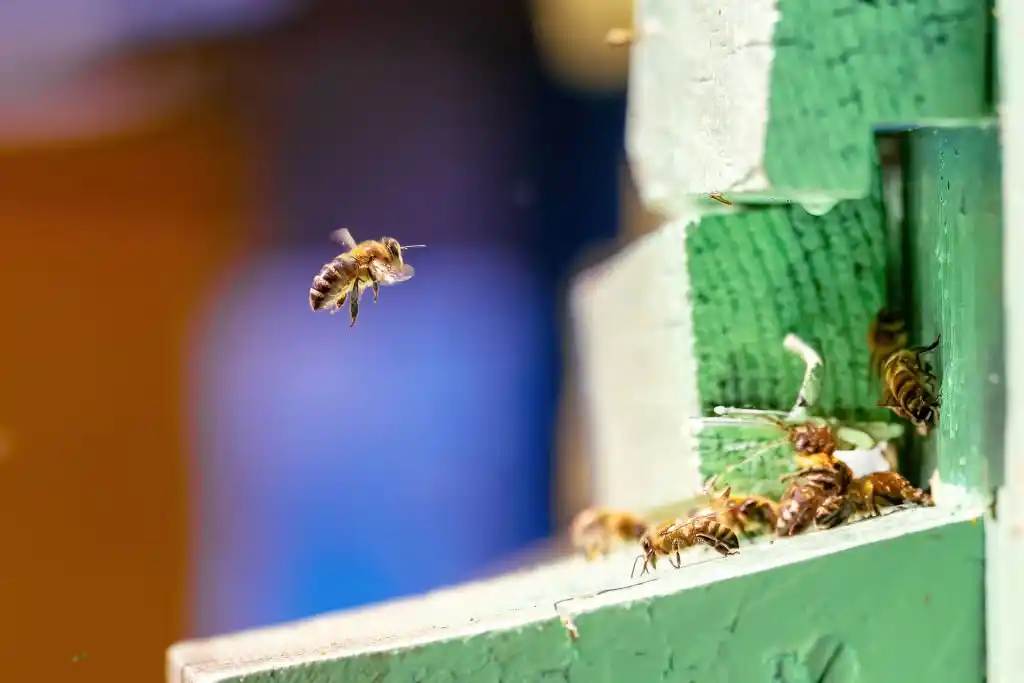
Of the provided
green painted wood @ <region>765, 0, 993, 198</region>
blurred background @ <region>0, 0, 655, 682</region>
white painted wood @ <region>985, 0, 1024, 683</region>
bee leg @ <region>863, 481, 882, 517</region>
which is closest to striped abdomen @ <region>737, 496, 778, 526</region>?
bee leg @ <region>863, 481, 882, 517</region>

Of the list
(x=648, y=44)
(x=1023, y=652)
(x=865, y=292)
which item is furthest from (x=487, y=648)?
(x=648, y=44)

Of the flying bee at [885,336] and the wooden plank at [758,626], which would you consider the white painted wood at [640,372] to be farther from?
the wooden plank at [758,626]

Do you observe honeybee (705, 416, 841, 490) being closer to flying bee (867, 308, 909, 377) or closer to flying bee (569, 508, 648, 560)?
flying bee (867, 308, 909, 377)

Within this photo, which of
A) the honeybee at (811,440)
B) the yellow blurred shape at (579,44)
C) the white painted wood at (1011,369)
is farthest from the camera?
the yellow blurred shape at (579,44)

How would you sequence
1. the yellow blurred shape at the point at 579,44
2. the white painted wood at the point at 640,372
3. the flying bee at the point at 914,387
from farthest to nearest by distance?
the yellow blurred shape at the point at 579,44 → the white painted wood at the point at 640,372 → the flying bee at the point at 914,387

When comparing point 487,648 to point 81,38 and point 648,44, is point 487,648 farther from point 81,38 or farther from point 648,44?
point 81,38

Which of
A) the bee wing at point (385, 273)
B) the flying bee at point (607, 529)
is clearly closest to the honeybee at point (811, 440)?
the flying bee at point (607, 529)
